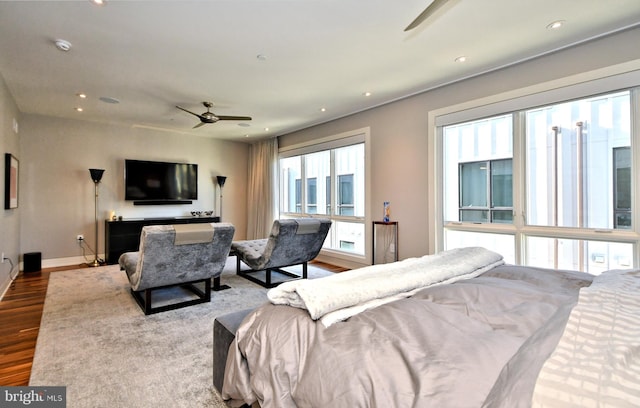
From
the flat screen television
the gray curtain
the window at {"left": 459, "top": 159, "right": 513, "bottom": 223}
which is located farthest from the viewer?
the gray curtain

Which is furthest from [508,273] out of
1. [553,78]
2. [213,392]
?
[553,78]

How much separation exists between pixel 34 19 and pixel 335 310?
3190 millimetres

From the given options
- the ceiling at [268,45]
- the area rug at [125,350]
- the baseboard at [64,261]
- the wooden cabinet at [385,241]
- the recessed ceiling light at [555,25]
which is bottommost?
the area rug at [125,350]

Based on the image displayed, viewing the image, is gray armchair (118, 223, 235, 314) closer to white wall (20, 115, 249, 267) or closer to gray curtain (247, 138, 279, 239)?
white wall (20, 115, 249, 267)

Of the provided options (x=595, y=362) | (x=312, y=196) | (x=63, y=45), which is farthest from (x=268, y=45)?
(x=312, y=196)

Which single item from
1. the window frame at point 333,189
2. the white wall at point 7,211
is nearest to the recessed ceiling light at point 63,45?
the white wall at point 7,211

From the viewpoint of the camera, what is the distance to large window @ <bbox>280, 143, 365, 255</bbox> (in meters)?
5.08

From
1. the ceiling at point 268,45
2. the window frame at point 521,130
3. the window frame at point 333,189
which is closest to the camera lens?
the ceiling at point 268,45

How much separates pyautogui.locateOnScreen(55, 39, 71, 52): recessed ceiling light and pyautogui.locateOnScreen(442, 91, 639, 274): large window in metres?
4.04

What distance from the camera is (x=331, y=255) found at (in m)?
5.43

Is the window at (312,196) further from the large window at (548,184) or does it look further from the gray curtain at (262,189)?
the large window at (548,184)

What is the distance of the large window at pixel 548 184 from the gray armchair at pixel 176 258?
9.14 ft

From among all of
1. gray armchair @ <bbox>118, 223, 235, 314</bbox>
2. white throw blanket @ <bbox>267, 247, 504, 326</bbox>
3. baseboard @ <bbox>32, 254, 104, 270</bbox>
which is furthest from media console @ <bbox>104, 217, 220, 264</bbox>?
white throw blanket @ <bbox>267, 247, 504, 326</bbox>

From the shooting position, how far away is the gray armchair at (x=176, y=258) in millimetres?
2740
